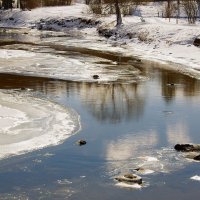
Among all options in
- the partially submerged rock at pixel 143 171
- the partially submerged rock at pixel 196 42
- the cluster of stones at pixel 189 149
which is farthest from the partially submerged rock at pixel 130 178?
the partially submerged rock at pixel 196 42

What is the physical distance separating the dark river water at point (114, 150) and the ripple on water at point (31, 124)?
375 mm

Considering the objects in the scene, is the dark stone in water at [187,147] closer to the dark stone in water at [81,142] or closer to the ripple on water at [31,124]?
the dark stone in water at [81,142]

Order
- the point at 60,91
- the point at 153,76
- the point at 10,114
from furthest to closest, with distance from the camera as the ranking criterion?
the point at 153,76
the point at 60,91
the point at 10,114

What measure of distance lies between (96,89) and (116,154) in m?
8.53

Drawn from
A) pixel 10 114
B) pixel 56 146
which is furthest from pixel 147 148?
pixel 10 114

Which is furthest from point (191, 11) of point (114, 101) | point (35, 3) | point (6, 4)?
point (6, 4)

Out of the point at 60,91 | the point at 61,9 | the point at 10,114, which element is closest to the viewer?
the point at 10,114

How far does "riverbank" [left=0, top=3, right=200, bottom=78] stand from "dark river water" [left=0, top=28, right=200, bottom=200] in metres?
6.76

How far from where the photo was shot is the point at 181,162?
1220 centimetres

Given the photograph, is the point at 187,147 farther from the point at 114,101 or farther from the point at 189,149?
the point at 114,101

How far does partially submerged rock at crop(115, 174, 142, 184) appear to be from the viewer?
10938 mm

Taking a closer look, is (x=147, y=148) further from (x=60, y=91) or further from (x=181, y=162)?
(x=60, y=91)

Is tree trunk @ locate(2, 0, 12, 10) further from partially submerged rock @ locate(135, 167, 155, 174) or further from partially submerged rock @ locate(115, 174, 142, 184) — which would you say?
partially submerged rock @ locate(115, 174, 142, 184)

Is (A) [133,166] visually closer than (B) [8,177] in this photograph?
No
